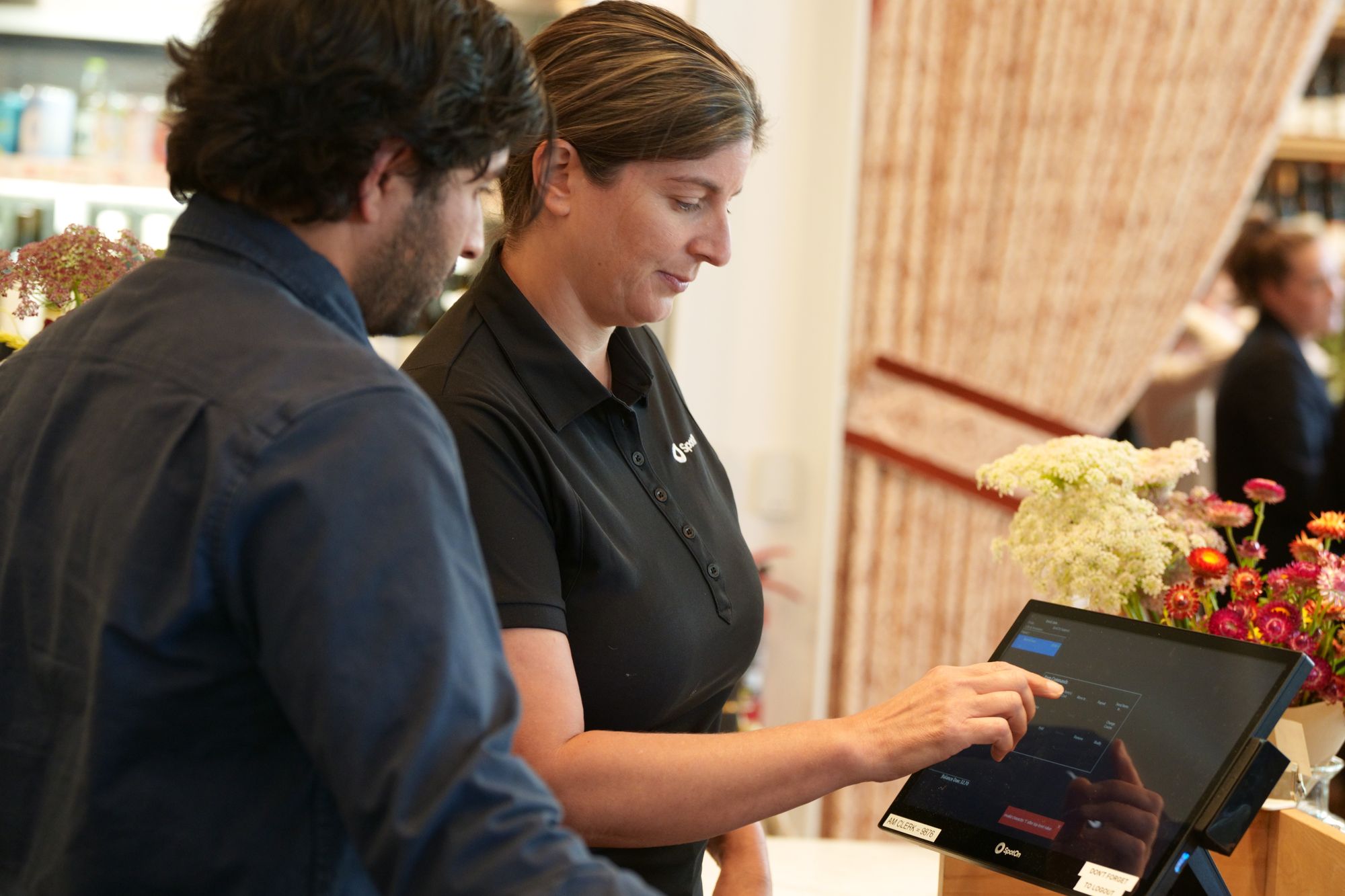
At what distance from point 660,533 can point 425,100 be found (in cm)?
58

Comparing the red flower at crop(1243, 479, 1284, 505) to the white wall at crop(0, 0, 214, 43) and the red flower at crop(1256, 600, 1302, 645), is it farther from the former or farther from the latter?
the white wall at crop(0, 0, 214, 43)

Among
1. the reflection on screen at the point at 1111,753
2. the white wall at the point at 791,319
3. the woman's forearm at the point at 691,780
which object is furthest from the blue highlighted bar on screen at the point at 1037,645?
the white wall at the point at 791,319

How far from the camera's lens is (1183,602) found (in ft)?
4.34

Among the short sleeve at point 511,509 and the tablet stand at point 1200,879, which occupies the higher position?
the short sleeve at point 511,509

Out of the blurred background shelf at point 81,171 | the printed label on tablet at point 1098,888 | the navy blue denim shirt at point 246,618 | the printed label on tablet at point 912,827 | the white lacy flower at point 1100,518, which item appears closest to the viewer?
the navy blue denim shirt at point 246,618

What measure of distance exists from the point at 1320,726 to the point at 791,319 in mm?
1894

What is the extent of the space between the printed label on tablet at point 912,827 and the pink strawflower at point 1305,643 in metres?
0.43

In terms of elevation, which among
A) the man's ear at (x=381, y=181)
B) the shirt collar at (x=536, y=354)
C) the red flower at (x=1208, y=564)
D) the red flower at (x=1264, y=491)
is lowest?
the red flower at (x=1208, y=564)

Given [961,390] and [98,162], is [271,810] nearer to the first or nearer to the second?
[961,390]

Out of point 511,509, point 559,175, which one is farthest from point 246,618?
point 559,175

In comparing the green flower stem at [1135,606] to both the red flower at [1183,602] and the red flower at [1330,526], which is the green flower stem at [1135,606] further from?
the red flower at [1330,526]

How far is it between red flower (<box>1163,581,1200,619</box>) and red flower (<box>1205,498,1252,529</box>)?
0.46ft

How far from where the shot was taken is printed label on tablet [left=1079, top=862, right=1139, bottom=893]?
1.05 m

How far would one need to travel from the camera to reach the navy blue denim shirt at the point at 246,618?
69 centimetres
